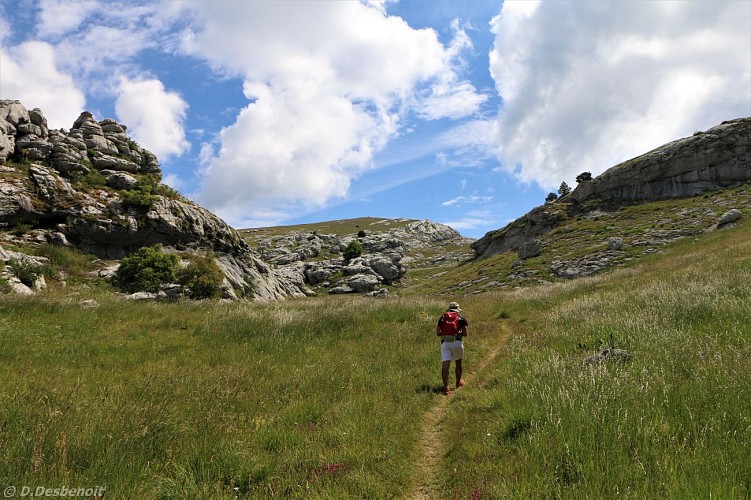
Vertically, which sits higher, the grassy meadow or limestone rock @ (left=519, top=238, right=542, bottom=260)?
limestone rock @ (left=519, top=238, right=542, bottom=260)

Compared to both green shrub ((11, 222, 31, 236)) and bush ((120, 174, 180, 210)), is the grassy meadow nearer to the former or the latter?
green shrub ((11, 222, 31, 236))

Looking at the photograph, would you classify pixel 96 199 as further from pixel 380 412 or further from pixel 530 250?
pixel 530 250

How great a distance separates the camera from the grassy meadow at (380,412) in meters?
4.23

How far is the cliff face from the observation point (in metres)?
57.3

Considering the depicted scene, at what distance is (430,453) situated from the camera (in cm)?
616

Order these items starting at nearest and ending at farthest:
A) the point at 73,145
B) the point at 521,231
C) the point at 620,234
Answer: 1. the point at 73,145
2. the point at 620,234
3. the point at 521,231

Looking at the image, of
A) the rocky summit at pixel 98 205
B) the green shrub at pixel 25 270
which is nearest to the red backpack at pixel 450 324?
the rocky summit at pixel 98 205

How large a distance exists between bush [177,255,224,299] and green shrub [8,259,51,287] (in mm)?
7871

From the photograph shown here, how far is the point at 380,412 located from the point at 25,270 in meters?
22.6

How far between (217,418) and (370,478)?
10.2 feet

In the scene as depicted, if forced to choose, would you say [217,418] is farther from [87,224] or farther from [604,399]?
[87,224]

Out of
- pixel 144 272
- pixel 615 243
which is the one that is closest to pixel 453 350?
pixel 144 272

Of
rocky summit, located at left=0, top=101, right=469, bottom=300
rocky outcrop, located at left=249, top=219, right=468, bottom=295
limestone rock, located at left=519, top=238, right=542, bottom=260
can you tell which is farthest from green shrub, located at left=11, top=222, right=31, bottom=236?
limestone rock, located at left=519, top=238, right=542, bottom=260

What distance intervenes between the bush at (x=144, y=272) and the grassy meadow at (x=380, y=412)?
11.9m
